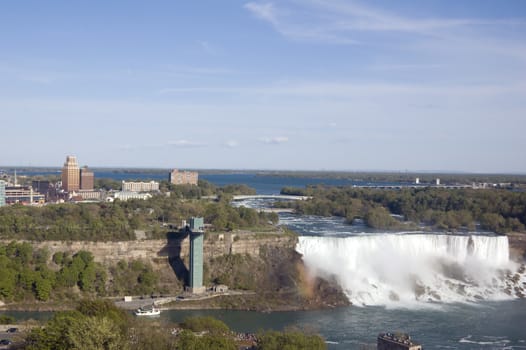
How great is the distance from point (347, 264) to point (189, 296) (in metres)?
11.1

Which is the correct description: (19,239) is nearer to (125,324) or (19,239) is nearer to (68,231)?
(68,231)

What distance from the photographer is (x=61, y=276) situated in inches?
1444

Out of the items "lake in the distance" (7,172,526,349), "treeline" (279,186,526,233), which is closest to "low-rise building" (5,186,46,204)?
"treeline" (279,186,526,233)

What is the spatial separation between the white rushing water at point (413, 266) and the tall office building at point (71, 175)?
5064 cm

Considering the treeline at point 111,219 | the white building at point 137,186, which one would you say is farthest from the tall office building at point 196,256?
the white building at point 137,186

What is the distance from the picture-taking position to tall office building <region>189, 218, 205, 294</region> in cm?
3775

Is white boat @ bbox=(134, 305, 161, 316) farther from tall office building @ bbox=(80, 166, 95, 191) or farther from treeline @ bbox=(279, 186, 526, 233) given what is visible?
tall office building @ bbox=(80, 166, 95, 191)

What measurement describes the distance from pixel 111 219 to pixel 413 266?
2072cm

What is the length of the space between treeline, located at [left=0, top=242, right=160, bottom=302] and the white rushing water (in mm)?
10936

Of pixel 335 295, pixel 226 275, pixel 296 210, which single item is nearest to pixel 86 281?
pixel 226 275

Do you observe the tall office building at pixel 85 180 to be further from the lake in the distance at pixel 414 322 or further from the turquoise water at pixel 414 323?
the turquoise water at pixel 414 323

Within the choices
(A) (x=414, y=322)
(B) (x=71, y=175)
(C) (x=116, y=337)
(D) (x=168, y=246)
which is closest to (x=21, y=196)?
(B) (x=71, y=175)

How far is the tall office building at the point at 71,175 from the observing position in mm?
86125

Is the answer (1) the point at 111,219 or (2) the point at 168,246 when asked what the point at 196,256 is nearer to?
(2) the point at 168,246
